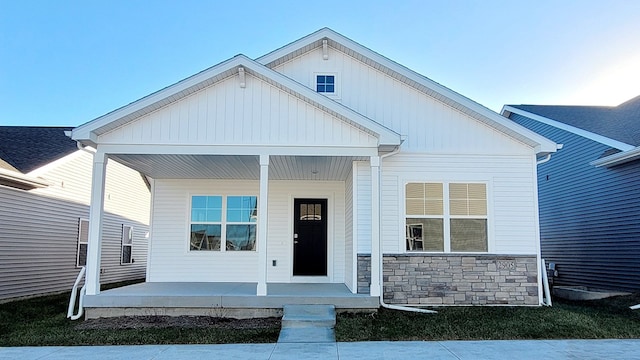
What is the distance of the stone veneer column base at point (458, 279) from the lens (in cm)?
913

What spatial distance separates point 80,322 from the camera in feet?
26.5

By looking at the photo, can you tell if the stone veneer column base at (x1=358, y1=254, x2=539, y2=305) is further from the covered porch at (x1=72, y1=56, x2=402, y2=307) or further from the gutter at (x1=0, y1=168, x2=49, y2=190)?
the gutter at (x1=0, y1=168, x2=49, y2=190)

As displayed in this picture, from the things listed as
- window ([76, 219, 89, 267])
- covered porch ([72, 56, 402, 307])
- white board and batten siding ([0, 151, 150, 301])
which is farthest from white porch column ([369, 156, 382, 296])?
window ([76, 219, 89, 267])

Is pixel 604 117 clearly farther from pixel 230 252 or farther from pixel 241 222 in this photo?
pixel 230 252

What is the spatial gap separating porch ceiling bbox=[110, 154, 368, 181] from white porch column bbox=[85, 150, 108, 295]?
387 mm

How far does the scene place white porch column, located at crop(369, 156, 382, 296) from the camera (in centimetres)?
847

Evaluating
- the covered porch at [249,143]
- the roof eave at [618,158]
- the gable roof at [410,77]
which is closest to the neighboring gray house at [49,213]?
the covered porch at [249,143]

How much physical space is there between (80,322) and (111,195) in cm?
776

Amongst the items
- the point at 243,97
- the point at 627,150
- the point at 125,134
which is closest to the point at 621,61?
the point at 627,150

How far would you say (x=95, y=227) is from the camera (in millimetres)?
8398

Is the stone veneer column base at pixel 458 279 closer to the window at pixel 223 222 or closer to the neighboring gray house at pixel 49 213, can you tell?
the window at pixel 223 222

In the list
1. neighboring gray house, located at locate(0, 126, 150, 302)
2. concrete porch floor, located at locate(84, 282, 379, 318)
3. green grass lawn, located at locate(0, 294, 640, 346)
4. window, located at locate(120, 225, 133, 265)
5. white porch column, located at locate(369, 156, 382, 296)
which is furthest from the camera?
window, located at locate(120, 225, 133, 265)

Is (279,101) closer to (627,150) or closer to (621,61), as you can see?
(627,150)

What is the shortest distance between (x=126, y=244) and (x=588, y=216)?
1376 cm
